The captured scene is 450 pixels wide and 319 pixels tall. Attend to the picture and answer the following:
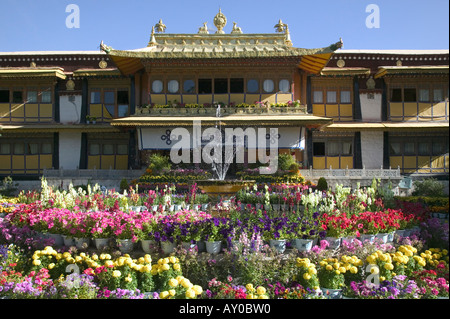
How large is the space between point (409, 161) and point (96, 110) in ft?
71.6

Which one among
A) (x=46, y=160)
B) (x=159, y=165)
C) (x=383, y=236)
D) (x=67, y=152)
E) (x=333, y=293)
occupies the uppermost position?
(x=67, y=152)

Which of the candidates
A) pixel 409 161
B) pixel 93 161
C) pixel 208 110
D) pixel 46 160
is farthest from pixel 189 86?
pixel 409 161

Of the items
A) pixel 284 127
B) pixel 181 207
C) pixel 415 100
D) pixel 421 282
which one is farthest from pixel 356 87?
pixel 421 282

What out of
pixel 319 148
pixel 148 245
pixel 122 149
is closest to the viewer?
pixel 148 245

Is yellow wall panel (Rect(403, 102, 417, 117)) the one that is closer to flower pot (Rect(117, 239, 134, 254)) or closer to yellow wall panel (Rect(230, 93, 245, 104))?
yellow wall panel (Rect(230, 93, 245, 104))

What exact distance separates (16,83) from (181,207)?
19.1 meters

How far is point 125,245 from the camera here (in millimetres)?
9023

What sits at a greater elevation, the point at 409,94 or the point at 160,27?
the point at 160,27

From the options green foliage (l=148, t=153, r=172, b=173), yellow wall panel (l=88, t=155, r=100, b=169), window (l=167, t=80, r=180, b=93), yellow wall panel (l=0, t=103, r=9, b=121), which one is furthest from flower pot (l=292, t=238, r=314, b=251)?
yellow wall panel (l=0, t=103, r=9, b=121)

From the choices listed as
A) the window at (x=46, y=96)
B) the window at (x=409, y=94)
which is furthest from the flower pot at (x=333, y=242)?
the window at (x=46, y=96)

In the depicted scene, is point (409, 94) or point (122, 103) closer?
point (409, 94)

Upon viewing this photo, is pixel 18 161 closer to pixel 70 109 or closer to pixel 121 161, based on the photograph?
pixel 70 109

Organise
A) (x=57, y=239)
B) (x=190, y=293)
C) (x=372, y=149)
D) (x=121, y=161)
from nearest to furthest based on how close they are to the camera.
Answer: (x=190, y=293) → (x=57, y=239) → (x=372, y=149) → (x=121, y=161)

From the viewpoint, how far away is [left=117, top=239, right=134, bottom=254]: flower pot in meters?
8.98
